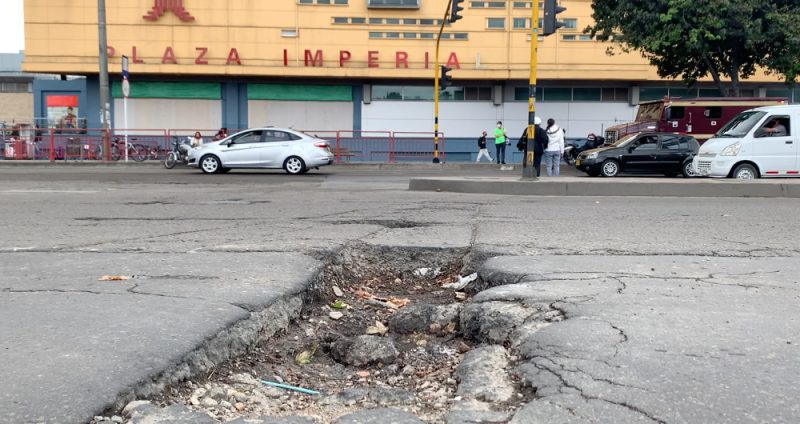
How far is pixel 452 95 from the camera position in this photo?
109 feet

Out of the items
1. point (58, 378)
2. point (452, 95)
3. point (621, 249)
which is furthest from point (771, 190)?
point (452, 95)

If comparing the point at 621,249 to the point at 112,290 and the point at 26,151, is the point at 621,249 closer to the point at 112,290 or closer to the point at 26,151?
the point at 112,290

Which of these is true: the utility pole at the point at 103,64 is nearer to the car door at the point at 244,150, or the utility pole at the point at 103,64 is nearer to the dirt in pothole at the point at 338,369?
the car door at the point at 244,150

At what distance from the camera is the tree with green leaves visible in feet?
68.4

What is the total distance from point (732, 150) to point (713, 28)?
826cm

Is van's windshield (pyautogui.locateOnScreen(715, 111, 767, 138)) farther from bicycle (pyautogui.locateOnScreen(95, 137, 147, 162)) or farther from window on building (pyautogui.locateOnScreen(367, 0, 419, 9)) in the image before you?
bicycle (pyautogui.locateOnScreen(95, 137, 147, 162))

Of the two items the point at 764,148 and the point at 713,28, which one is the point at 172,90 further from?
the point at 764,148

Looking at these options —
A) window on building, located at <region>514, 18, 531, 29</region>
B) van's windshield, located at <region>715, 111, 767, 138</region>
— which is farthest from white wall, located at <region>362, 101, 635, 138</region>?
van's windshield, located at <region>715, 111, 767, 138</region>

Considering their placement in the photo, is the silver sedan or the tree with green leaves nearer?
the silver sedan

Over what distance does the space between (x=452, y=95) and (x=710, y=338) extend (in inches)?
1194

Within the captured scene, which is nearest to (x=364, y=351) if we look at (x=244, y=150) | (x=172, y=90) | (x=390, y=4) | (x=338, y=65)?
(x=244, y=150)

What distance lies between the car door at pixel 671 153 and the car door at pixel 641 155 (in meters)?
0.15

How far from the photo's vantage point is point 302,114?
32844 mm

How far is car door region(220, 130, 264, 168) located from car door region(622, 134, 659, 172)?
10723 millimetres
